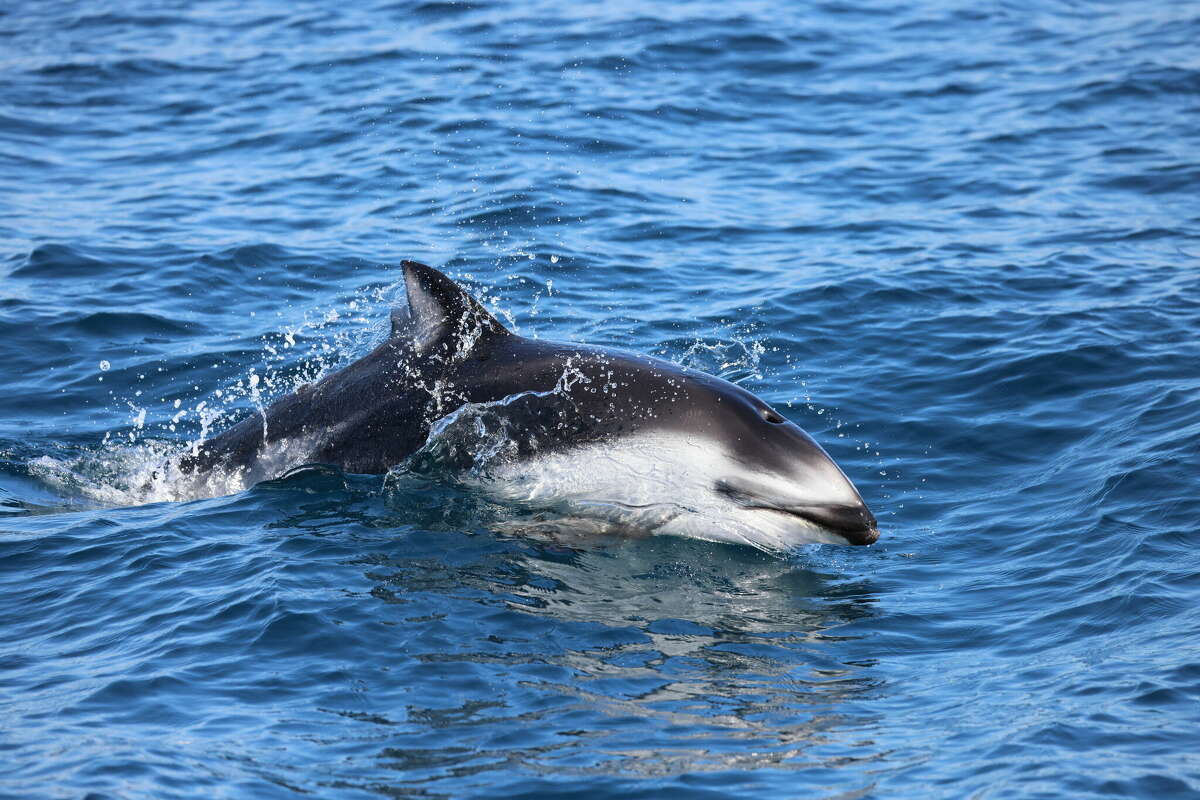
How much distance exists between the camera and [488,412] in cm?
1059

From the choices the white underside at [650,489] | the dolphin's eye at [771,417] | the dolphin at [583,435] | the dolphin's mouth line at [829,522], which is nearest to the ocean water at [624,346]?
the white underside at [650,489]

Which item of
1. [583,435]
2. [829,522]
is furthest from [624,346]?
[829,522]

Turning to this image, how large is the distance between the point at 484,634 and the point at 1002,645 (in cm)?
357

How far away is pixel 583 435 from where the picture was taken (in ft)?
34.6

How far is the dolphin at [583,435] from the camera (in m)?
10.1

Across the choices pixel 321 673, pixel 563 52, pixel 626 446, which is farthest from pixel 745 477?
pixel 563 52

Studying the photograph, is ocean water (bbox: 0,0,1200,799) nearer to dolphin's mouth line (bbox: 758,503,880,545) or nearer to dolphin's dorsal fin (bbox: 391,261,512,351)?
dolphin's mouth line (bbox: 758,503,880,545)

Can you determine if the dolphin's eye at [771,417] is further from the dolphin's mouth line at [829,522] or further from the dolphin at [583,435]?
the dolphin's mouth line at [829,522]

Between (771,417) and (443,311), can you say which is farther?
(443,311)

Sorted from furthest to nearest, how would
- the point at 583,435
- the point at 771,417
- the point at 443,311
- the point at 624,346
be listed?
the point at 624,346
the point at 443,311
the point at 583,435
the point at 771,417

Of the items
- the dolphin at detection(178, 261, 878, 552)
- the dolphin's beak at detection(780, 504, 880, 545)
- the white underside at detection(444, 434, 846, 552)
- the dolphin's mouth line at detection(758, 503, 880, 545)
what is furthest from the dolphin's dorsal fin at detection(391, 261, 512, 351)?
the dolphin's beak at detection(780, 504, 880, 545)

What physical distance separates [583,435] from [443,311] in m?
1.51

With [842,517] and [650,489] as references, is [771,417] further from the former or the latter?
[650,489]

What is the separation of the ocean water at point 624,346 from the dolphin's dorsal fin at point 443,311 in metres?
1.26
